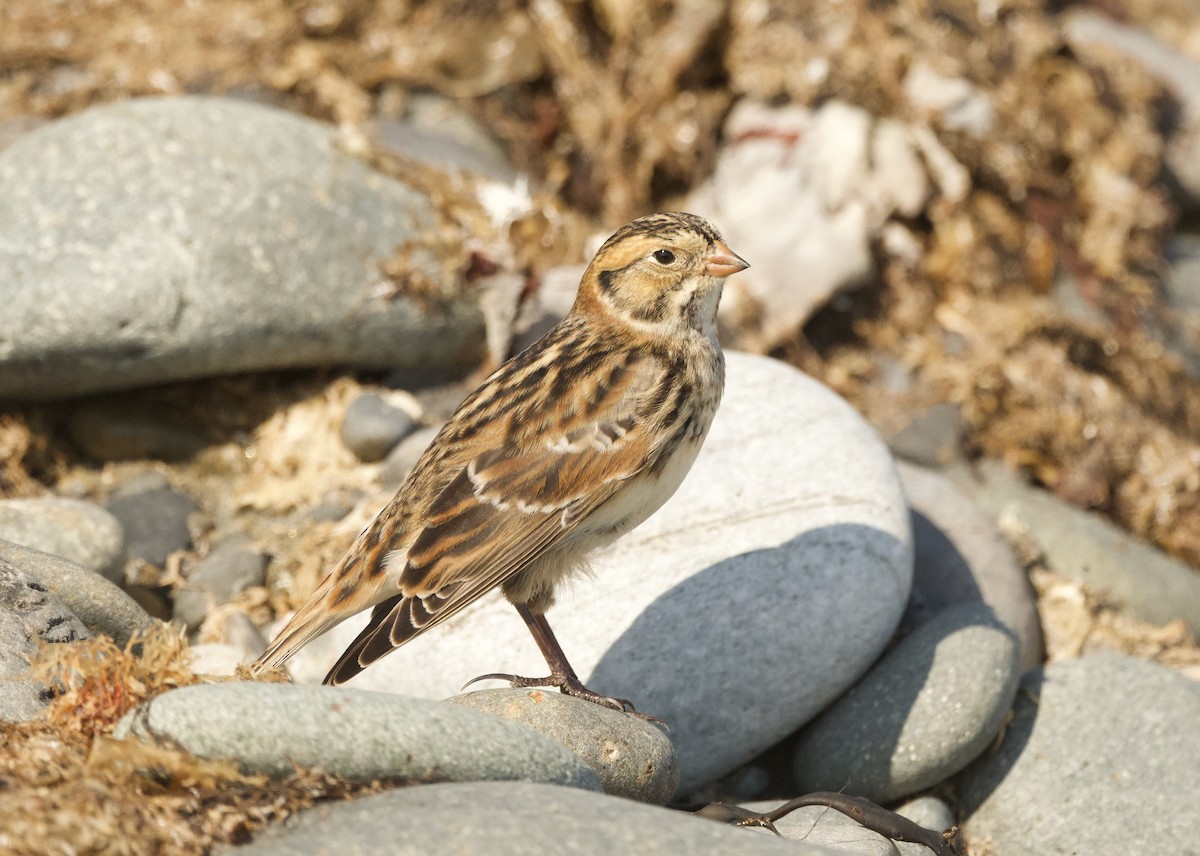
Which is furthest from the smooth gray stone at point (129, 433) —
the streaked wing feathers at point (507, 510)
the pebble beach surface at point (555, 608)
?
the streaked wing feathers at point (507, 510)

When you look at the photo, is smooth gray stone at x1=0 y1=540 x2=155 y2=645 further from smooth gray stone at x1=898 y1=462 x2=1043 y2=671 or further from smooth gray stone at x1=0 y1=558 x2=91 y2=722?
smooth gray stone at x1=898 y1=462 x2=1043 y2=671

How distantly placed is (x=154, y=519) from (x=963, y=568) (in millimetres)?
4346

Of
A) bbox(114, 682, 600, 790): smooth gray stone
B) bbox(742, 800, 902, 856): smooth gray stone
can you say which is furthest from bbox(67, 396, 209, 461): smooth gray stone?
bbox(742, 800, 902, 856): smooth gray stone

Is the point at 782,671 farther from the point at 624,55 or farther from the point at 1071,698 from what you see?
the point at 624,55

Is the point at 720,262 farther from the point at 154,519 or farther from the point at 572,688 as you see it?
the point at 154,519

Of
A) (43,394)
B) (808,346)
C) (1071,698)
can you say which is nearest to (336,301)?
(43,394)

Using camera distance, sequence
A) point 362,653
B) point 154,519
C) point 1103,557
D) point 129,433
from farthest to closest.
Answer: point 129,433 → point 1103,557 → point 154,519 → point 362,653

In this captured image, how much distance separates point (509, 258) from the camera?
8.33 m

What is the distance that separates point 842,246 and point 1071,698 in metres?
3.93

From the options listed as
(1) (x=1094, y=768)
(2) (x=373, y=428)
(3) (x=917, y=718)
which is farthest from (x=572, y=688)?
(2) (x=373, y=428)

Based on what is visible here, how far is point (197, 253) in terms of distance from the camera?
7324 mm

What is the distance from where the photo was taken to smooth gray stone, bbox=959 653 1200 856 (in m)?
5.39

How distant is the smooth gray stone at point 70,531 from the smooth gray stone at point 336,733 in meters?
2.72

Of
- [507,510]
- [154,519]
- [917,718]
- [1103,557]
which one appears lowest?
[1103,557]
